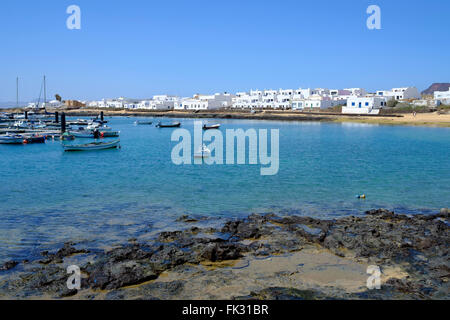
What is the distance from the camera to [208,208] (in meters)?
17.1

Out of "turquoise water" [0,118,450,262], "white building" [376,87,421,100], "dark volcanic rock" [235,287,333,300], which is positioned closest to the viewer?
"dark volcanic rock" [235,287,333,300]

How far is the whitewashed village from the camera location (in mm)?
93938

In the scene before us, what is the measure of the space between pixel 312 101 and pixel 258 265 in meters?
106

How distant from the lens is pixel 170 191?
2083 centimetres

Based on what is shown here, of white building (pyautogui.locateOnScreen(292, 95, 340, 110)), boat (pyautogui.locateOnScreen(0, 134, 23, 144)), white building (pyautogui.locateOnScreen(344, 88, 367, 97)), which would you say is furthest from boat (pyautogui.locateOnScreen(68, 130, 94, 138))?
white building (pyautogui.locateOnScreen(344, 88, 367, 97))

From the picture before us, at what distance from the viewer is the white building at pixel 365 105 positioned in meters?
92.2

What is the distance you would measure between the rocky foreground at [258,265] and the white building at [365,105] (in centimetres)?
8320

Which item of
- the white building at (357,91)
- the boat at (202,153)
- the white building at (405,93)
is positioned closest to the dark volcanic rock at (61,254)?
the boat at (202,153)

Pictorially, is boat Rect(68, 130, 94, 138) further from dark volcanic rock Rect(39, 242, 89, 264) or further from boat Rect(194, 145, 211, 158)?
dark volcanic rock Rect(39, 242, 89, 264)

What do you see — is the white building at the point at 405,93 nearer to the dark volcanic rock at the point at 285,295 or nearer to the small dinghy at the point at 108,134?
the small dinghy at the point at 108,134
